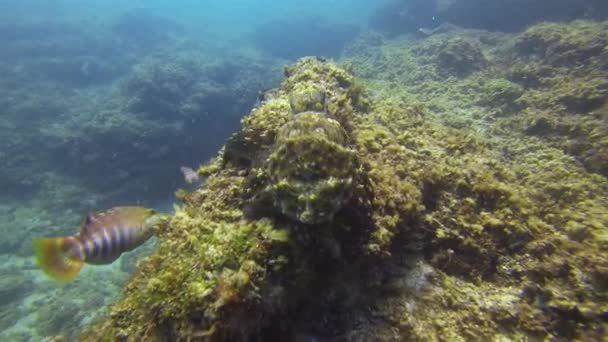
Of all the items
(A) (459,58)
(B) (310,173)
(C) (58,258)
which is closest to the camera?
(B) (310,173)

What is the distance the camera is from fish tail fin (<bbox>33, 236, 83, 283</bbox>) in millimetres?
2766

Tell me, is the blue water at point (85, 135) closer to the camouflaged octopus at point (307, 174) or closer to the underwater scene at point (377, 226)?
the underwater scene at point (377, 226)

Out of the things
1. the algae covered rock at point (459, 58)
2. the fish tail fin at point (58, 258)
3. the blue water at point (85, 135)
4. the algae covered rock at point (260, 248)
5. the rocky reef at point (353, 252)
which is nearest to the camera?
the algae covered rock at point (260, 248)

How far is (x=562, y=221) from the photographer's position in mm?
4004

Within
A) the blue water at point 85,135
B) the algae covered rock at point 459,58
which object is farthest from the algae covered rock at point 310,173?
the algae covered rock at point 459,58

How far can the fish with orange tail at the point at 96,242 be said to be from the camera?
111 inches

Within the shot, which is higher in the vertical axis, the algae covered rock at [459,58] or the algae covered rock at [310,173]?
the algae covered rock at [459,58]

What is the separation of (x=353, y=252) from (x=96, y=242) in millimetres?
2318

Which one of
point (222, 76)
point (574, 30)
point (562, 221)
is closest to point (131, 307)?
point (562, 221)

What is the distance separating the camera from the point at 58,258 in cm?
284

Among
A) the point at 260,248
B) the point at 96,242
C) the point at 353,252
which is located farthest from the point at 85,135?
the point at 353,252

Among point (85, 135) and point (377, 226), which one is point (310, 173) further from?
point (85, 135)

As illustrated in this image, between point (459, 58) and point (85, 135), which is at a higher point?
point (85, 135)

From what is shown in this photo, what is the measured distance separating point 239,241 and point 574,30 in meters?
11.8
